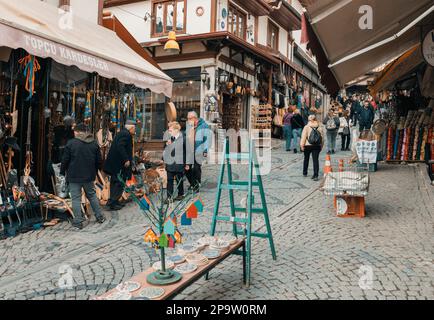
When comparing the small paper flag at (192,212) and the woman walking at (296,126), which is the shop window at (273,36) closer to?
the woman walking at (296,126)

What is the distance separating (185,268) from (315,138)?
7.56m

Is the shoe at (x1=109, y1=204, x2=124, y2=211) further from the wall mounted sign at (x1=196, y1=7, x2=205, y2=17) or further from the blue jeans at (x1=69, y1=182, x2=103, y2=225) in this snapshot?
the wall mounted sign at (x1=196, y1=7, x2=205, y2=17)

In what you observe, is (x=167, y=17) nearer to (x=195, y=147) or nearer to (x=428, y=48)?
(x=195, y=147)

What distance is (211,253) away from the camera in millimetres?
3840

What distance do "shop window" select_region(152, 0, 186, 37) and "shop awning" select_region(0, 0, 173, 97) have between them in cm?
637

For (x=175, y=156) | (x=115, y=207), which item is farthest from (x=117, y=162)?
(x=175, y=156)

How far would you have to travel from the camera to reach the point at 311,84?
27922 mm

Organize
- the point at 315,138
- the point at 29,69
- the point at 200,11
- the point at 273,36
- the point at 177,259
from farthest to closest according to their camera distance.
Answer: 1. the point at 273,36
2. the point at 200,11
3. the point at 315,138
4. the point at 29,69
5. the point at 177,259

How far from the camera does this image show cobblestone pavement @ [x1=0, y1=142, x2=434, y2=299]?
4.16 m

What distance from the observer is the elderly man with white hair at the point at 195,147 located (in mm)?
8764

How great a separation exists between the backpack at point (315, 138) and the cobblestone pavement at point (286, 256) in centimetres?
229

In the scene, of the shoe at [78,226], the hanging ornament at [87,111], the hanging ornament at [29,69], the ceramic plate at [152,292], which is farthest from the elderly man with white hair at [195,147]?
the ceramic plate at [152,292]

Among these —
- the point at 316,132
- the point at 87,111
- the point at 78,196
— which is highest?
the point at 87,111
